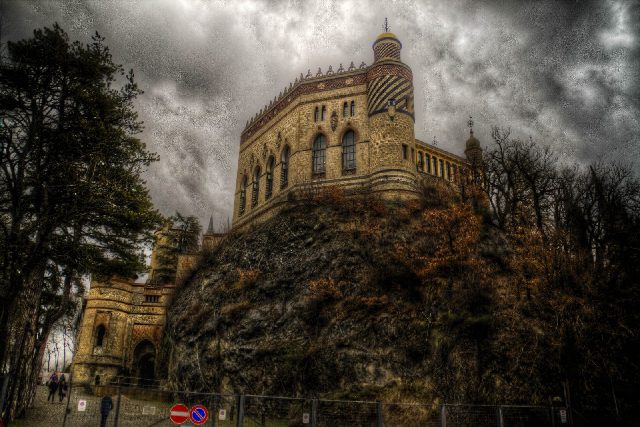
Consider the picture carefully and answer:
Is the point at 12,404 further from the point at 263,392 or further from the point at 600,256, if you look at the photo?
the point at 600,256

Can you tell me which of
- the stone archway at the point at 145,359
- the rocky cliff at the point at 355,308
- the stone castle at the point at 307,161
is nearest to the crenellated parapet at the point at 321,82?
the stone castle at the point at 307,161

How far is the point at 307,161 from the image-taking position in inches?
1257

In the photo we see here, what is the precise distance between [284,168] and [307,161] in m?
2.58

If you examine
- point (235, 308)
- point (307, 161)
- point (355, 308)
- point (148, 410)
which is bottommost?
point (148, 410)

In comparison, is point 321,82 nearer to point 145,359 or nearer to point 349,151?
point 349,151

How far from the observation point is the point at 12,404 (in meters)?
14.7

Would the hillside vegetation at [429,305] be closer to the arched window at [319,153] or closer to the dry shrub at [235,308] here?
the dry shrub at [235,308]

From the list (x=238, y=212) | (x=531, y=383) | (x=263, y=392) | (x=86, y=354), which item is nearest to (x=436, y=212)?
(x=531, y=383)

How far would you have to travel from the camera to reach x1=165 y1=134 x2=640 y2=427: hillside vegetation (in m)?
18.9

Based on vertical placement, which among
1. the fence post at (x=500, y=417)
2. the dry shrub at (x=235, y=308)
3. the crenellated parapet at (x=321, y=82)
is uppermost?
the crenellated parapet at (x=321, y=82)

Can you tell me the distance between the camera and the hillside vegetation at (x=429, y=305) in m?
18.9

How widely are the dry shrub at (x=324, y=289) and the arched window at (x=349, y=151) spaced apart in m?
10.3

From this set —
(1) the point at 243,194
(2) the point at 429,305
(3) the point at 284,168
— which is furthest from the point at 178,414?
(1) the point at 243,194

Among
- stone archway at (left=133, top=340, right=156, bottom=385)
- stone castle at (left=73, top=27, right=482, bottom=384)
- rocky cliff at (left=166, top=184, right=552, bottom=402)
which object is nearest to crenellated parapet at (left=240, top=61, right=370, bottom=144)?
stone castle at (left=73, top=27, right=482, bottom=384)
